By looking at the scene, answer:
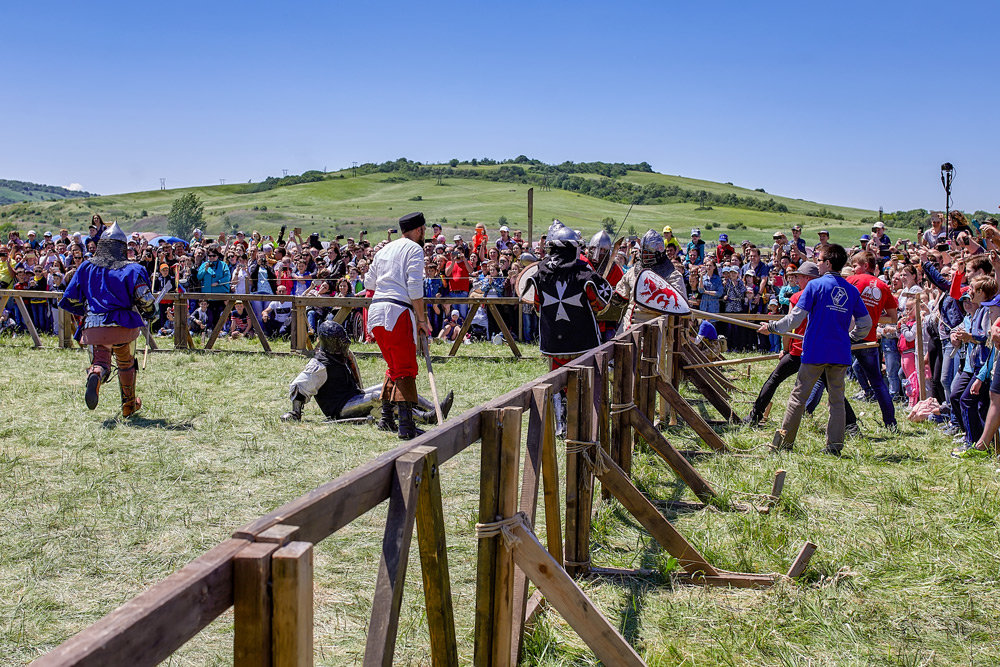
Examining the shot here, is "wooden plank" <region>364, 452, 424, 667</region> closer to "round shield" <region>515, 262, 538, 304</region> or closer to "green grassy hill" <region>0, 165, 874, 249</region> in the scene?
"round shield" <region>515, 262, 538, 304</region>

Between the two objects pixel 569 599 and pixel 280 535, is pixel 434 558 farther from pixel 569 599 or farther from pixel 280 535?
pixel 280 535

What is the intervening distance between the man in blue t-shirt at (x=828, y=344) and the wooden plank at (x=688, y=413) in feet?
2.15

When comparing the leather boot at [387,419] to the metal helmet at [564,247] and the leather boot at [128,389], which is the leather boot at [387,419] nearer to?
the metal helmet at [564,247]

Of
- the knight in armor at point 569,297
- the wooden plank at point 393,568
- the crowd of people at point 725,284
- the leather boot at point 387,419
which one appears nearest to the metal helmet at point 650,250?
the crowd of people at point 725,284

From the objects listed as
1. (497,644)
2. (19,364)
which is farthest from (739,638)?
(19,364)

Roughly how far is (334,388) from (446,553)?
216 inches

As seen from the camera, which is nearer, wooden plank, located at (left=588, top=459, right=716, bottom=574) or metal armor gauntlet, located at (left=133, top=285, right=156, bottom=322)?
wooden plank, located at (left=588, top=459, right=716, bottom=574)

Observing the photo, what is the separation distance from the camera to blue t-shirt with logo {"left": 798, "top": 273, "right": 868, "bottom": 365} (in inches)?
279

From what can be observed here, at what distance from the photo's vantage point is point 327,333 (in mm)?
7875

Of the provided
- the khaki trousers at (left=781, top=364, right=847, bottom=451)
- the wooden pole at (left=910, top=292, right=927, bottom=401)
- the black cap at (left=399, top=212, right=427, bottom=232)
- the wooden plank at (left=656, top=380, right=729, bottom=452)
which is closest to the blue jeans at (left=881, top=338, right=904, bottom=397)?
the wooden pole at (left=910, top=292, right=927, bottom=401)

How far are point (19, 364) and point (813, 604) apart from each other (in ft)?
38.0

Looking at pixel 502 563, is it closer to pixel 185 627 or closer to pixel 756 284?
pixel 185 627

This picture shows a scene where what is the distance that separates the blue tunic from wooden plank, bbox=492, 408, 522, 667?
19.7 feet

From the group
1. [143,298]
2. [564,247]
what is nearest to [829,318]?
[564,247]
